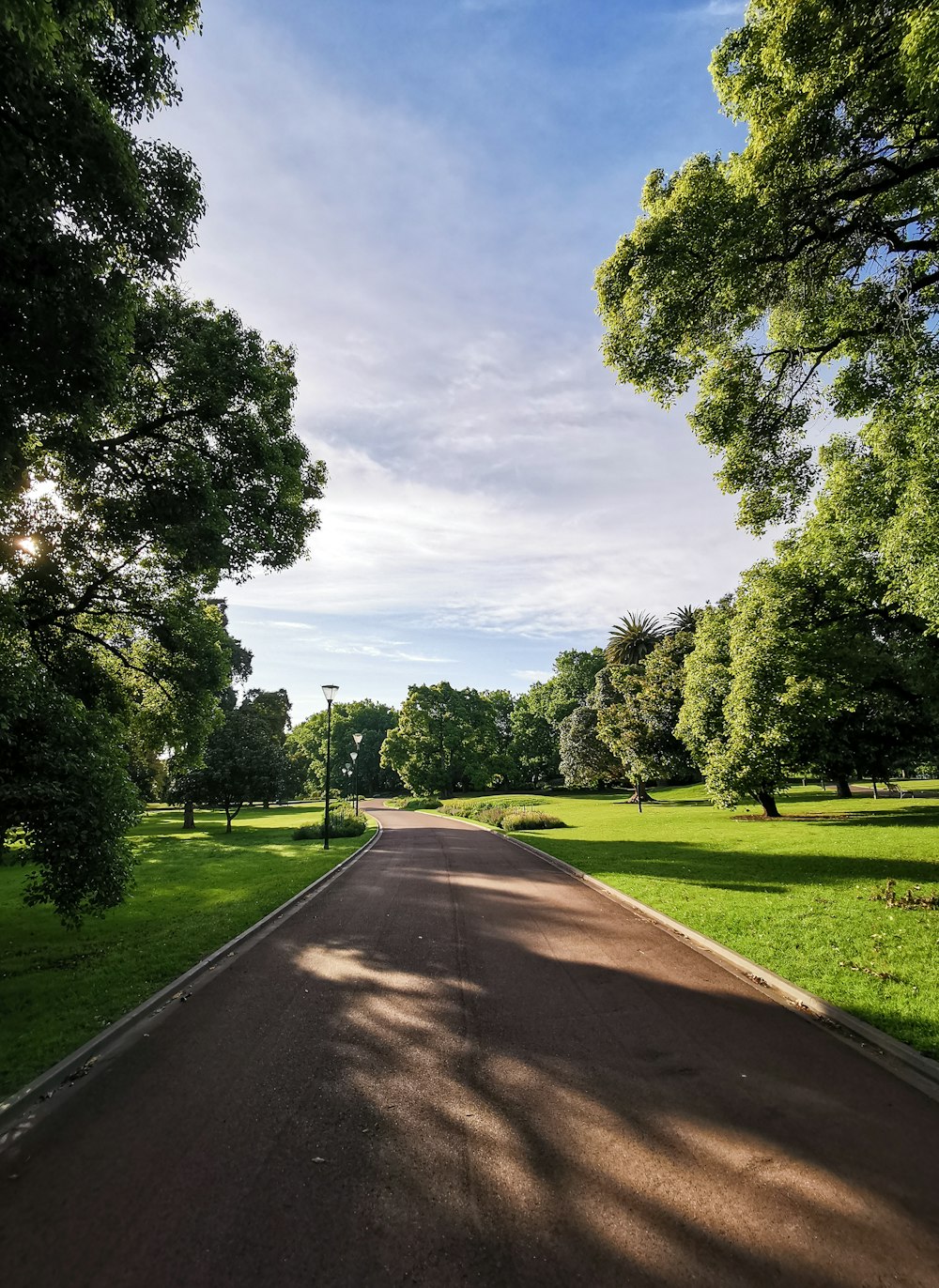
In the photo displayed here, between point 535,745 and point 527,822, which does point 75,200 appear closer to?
point 527,822

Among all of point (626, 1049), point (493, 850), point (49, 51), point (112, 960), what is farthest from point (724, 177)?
point (493, 850)

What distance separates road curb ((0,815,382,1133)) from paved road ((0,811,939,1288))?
0.28m

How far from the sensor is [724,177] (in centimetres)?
885

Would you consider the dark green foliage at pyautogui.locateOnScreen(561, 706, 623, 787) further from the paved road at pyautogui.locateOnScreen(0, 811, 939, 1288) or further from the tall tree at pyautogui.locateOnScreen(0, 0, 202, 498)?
the tall tree at pyautogui.locateOnScreen(0, 0, 202, 498)

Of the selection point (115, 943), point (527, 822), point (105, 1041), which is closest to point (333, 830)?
point (527, 822)

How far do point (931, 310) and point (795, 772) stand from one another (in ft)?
56.2

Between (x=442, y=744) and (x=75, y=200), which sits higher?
(x=75, y=200)

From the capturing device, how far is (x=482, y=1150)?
3.97 meters

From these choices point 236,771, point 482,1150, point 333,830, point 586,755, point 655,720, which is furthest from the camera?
point 586,755

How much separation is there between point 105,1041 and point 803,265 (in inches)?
588

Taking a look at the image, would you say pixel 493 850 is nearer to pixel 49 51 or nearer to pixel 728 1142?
pixel 728 1142

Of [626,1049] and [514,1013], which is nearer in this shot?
[626,1049]

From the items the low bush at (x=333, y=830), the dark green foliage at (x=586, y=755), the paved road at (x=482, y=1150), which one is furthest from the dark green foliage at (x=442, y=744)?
the paved road at (x=482, y=1150)

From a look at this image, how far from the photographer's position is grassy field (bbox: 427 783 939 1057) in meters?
6.66
